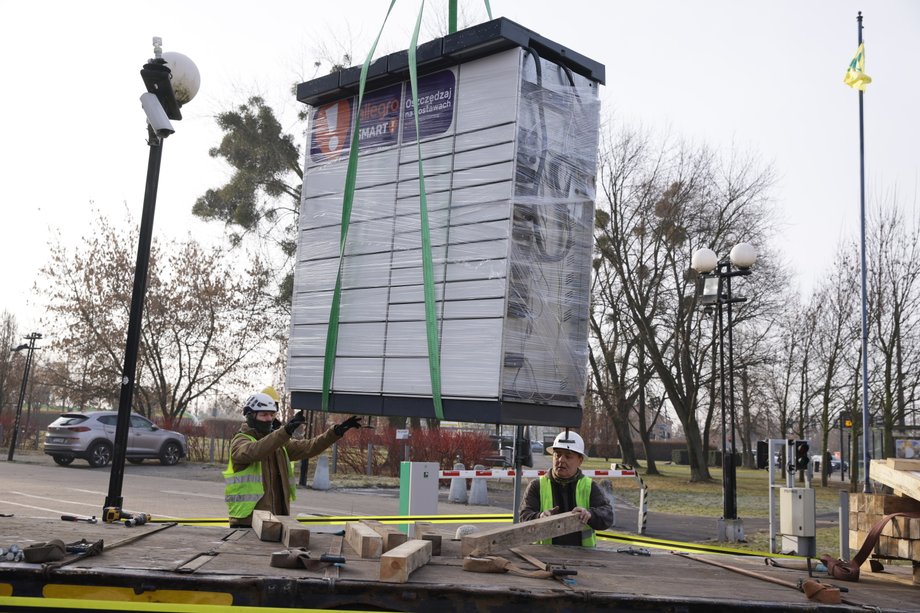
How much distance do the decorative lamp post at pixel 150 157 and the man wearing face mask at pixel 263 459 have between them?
4.53 ft

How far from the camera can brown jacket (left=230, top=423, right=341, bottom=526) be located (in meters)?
5.80

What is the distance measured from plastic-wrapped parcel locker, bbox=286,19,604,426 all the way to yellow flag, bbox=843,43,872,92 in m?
23.7

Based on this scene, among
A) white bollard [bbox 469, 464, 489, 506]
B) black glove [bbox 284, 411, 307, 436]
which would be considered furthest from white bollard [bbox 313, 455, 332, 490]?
black glove [bbox 284, 411, 307, 436]

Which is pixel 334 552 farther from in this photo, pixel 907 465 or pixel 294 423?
pixel 907 465

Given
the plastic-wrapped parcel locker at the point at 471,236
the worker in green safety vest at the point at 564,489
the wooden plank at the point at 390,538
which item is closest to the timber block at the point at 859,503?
the worker in green safety vest at the point at 564,489

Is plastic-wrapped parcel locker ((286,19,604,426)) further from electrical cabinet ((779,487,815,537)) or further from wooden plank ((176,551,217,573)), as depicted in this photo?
electrical cabinet ((779,487,815,537))

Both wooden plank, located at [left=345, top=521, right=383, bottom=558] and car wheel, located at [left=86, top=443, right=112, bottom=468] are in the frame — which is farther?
car wheel, located at [left=86, top=443, right=112, bottom=468]

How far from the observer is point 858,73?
26.8 metres

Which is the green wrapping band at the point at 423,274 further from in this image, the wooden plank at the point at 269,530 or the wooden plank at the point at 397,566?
the wooden plank at the point at 397,566

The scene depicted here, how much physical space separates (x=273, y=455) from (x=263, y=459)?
0.79 feet

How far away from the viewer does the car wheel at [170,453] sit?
2617 cm

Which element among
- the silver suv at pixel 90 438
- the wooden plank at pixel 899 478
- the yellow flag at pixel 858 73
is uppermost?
the yellow flag at pixel 858 73

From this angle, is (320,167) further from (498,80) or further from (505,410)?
(505,410)

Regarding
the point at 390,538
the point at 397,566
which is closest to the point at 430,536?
the point at 390,538
